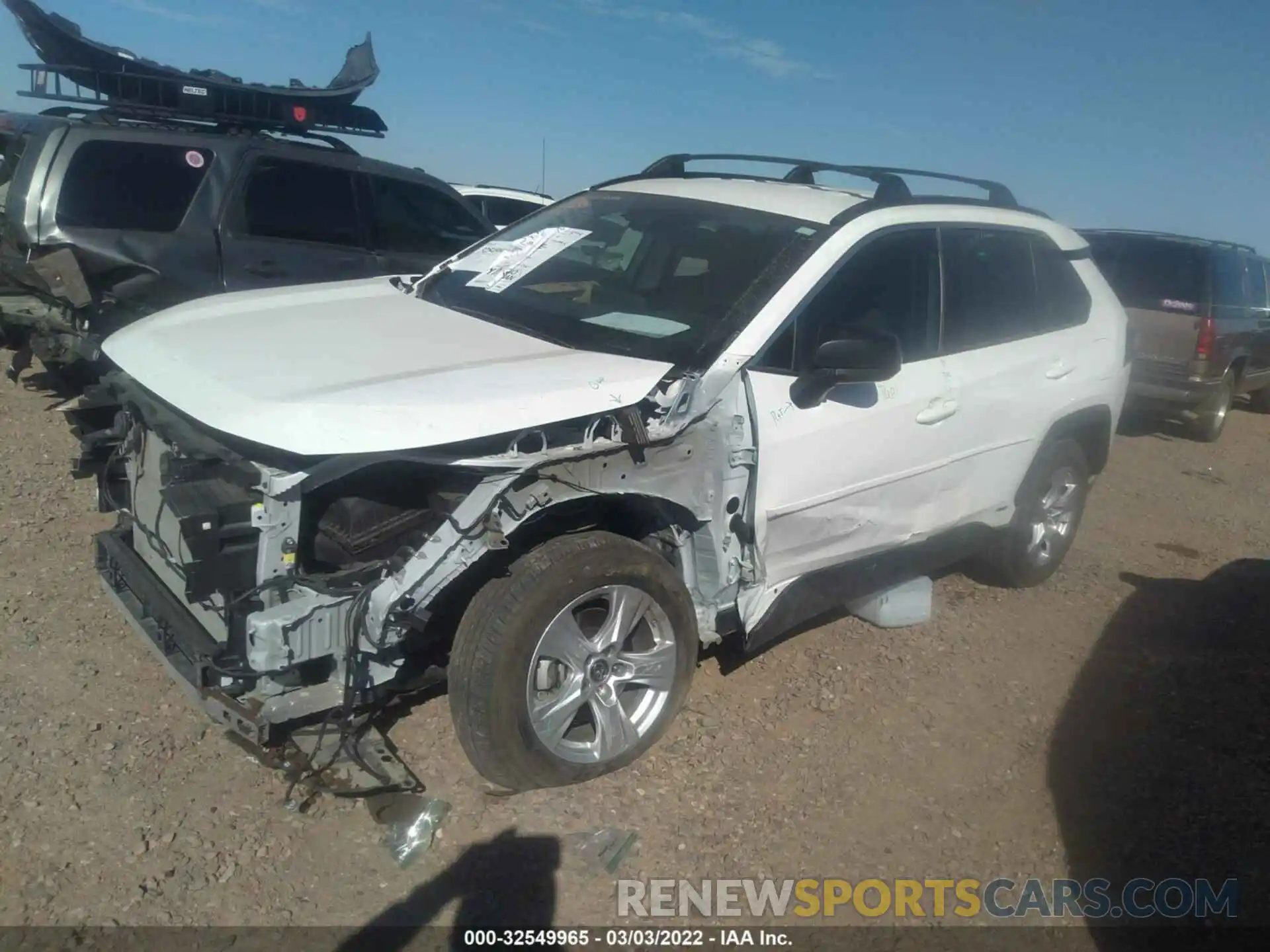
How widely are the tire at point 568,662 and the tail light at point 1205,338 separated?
7.63 m

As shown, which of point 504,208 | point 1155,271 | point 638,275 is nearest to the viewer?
point 638,275

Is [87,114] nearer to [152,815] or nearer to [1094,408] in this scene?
[152,815]

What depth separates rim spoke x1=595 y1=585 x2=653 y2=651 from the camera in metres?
3.22

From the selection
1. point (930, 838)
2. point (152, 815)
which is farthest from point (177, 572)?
point (930, 838)

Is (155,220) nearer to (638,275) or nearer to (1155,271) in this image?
(638,275)

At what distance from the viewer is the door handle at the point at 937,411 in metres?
3.95

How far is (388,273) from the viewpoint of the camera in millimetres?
7215

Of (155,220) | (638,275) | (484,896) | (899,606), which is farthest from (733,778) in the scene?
(155,220)

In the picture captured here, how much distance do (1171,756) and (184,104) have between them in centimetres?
697

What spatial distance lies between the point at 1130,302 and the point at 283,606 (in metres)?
8.88

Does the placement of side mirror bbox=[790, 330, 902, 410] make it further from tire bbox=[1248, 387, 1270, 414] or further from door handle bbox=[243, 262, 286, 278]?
tire bbox=[1248, 387, 1270, 414]

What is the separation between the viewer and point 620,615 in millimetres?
3234

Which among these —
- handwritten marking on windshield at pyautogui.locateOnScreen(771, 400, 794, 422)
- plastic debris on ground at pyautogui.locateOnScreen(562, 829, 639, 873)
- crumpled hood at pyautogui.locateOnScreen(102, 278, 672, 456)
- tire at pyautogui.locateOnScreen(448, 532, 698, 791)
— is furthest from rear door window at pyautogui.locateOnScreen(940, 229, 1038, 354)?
plastic debris on ground at pyautogui.locateOnScreen(562, 829, 639, 873)

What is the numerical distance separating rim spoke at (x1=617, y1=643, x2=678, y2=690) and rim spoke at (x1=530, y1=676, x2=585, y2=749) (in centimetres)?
18
